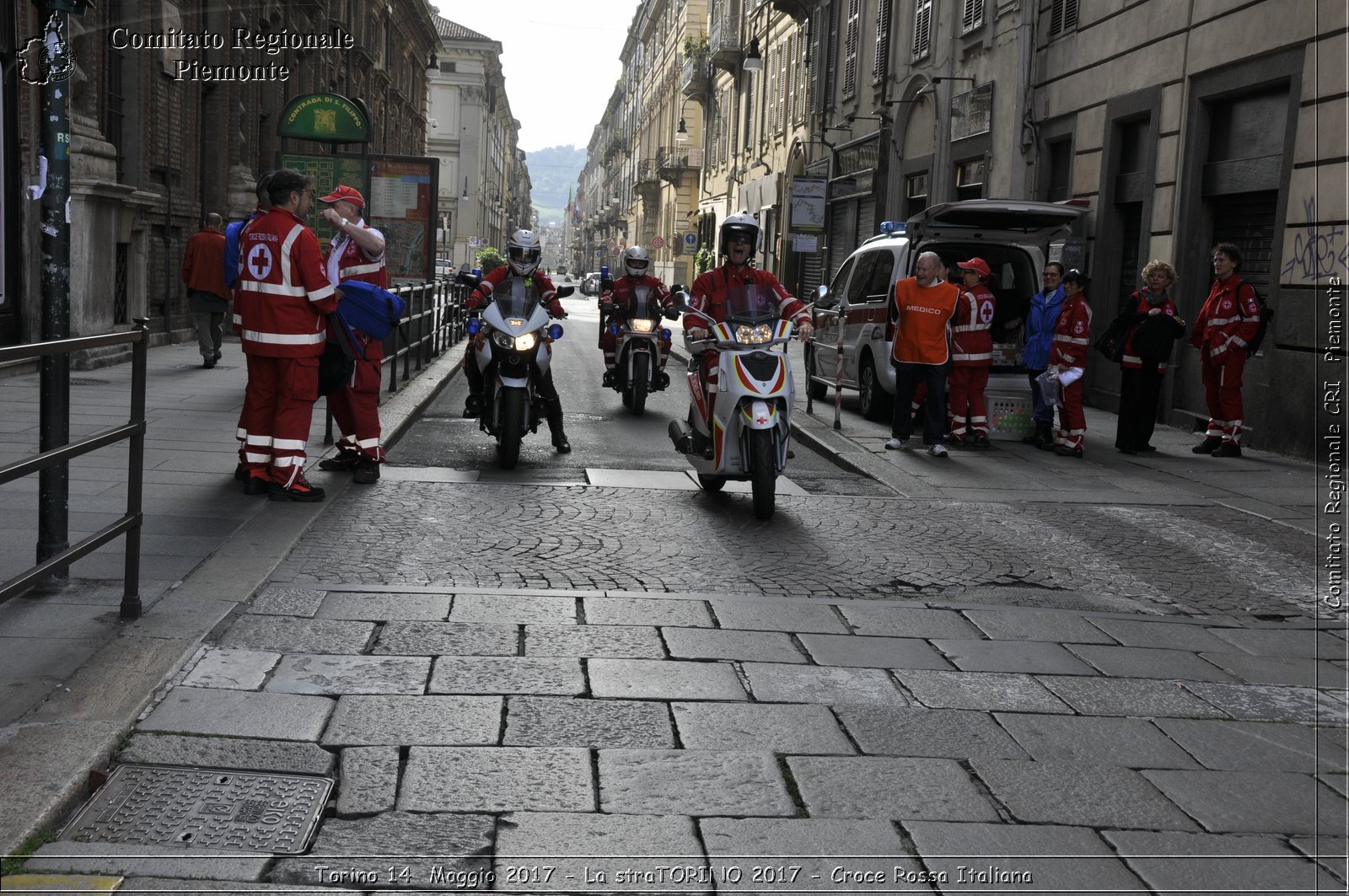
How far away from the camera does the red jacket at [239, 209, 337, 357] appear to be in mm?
7609

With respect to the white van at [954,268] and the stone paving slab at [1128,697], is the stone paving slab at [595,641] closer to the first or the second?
the stone paving slab at [1128,697]

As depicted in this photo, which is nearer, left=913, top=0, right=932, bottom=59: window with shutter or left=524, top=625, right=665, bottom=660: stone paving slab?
left=524, top=625, right=665, bottom=660: stone paving slab

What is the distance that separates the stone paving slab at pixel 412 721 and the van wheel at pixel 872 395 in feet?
32.1

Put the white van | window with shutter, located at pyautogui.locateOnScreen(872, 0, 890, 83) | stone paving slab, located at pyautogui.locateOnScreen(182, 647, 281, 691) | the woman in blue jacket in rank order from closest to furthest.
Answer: stone paving slab, located at pyautogui.locateOnScreen(182, 647, 281, 691), the woman in blue jacket, the white van, window with shutter, located at pyautogui.locateOnScreen(872, 0, 890, 83)

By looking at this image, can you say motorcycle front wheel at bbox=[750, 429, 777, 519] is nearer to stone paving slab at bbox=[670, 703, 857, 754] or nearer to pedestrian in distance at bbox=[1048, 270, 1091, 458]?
stone paving slab at bbox=[670, 703, 857, 754]

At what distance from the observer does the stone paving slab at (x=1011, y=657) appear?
199 inches

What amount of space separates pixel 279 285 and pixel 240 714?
3.99 metres

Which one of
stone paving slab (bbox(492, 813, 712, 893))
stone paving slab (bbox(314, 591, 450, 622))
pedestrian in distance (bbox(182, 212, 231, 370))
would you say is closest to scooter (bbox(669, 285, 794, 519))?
stone paving slab (bbox(314, 591, 450, 622))

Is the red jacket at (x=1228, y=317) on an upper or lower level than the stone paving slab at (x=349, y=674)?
upper

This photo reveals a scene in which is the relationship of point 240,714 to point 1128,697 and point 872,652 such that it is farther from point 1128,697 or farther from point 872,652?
point 1128,697

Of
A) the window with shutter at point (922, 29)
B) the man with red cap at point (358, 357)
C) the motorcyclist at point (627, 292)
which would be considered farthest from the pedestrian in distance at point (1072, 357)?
the window with shutter at point (922, 29)

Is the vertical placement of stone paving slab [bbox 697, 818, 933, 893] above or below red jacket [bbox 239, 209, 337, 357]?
below

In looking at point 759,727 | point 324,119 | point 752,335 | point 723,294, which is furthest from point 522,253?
point 324,119

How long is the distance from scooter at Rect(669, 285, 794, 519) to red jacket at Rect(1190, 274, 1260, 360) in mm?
4982
